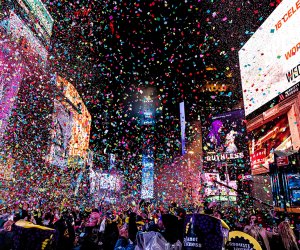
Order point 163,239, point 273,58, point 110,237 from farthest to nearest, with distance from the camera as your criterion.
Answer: point 273,58, point 110,237, point 163,239

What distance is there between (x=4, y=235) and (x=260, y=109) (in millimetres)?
11224

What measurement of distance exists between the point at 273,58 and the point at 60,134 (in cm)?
1461

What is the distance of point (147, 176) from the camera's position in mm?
42375

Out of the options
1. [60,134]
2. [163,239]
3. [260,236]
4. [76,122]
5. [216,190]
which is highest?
[76,122]

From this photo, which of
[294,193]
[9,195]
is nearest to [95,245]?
[294,193]

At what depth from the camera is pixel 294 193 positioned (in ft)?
22.6

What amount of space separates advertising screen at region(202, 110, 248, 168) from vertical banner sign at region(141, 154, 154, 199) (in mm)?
20035

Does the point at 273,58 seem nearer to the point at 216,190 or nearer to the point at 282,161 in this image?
the point at 282,161

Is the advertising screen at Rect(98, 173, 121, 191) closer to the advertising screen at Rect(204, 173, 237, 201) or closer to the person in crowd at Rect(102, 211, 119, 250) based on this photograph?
the advertising screen at Rect(204, 173, 237, 201)

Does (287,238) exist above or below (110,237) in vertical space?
above

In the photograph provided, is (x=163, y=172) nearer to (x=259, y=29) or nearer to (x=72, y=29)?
(x=72, y=29)

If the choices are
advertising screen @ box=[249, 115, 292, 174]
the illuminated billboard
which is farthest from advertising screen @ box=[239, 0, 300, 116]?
the illuminated billboard

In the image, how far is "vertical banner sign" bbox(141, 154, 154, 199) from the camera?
39403 mm

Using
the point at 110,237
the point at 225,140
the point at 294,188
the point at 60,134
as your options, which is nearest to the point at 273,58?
the point at 294,188
